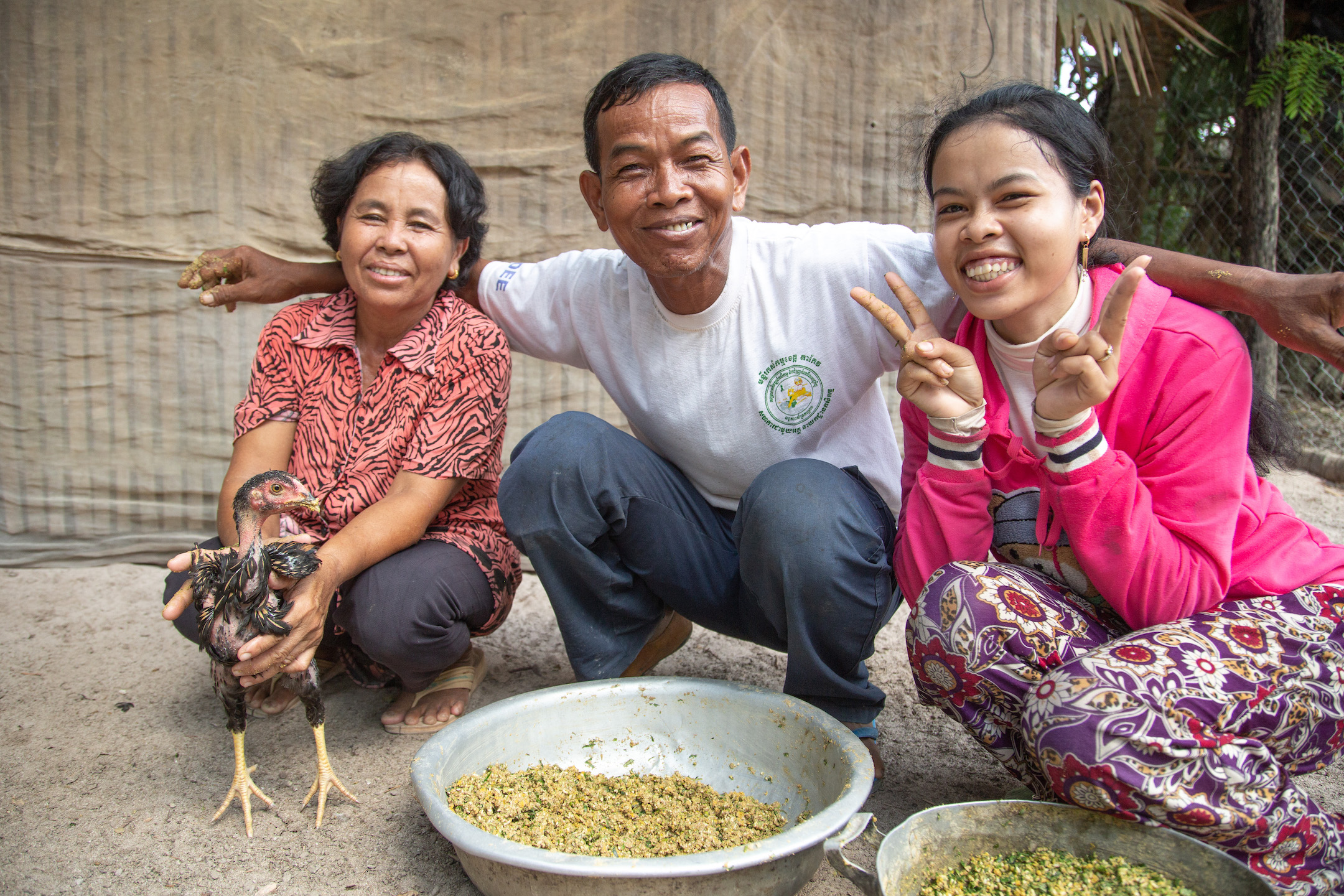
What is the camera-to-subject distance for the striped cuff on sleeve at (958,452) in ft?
6.22

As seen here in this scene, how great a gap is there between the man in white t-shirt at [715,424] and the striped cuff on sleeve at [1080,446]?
1.74 feet

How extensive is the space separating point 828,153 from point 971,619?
264 centimetres

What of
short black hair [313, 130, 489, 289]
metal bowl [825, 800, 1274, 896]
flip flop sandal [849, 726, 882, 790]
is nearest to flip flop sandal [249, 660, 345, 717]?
short black hair [313, 130, 489, 289]

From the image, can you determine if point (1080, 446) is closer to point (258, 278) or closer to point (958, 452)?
point (958, 452)

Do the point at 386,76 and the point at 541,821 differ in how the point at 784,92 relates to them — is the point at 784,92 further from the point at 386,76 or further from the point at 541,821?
the point at 541,821

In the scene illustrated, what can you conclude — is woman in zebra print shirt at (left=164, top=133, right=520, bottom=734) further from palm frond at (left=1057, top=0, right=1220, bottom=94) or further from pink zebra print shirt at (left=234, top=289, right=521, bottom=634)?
palm frond at (left=1057, top=0, right=1220, bottom=94)

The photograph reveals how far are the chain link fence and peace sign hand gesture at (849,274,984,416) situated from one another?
4754 millimetres

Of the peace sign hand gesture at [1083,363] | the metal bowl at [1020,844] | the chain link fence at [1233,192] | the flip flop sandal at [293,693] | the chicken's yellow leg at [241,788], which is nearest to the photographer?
the metal bowl at [1020,844]

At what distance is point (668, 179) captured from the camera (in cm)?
220

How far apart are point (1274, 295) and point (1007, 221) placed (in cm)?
56

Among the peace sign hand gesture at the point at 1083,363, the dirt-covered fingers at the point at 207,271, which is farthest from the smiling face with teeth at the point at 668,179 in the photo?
the dirt-covered fingers at the point at 207,271

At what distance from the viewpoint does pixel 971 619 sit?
1.78m

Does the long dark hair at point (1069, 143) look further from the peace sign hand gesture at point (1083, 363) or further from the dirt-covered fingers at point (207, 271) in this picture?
the dirt-covered fingers at point (207, 271)

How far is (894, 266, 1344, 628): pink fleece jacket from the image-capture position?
1.70 meters
